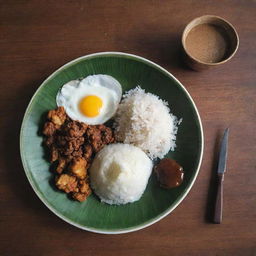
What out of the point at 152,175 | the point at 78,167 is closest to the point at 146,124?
the point at 152,175

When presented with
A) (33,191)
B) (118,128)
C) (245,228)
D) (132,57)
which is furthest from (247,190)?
Answer: (33,191)

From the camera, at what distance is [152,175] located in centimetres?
262

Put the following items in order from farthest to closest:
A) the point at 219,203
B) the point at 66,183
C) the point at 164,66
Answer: the point at 164,66 → the point at 219,203 → the point at 66,183

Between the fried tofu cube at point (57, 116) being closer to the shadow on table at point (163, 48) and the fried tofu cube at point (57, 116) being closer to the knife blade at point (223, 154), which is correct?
the shadow on table at point (163, 48)

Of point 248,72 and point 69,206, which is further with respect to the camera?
point 248,72

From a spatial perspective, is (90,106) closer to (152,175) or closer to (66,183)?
(66,183)

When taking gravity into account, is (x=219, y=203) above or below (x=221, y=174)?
below

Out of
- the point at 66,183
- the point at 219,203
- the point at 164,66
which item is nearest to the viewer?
the point at 66,183

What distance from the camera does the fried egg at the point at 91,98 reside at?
8.55 feet

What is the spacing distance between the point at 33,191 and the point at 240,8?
2395mm

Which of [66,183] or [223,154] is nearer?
[66,183]

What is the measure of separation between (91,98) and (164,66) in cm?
69

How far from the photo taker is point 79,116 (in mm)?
2635

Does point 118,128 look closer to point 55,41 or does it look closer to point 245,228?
point 55,41
